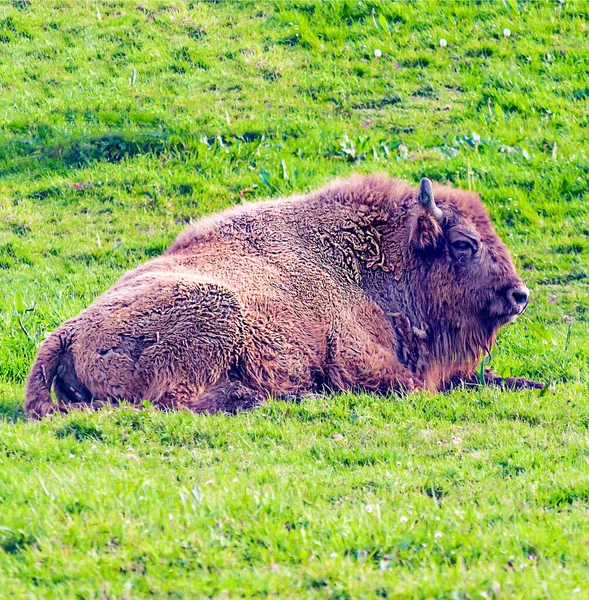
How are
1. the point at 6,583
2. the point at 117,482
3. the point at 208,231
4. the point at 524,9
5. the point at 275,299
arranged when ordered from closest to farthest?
the point at 6,583, the point at 117,482, the point at 275,299, the point at 208,231, the point at 524,9

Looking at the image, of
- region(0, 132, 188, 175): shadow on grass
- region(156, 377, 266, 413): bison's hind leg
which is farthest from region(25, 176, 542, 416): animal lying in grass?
region(0, 132, 188, 175): shadow on grass

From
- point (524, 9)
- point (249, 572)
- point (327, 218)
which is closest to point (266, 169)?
point (327, 218)

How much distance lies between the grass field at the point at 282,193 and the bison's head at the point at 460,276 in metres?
0.54

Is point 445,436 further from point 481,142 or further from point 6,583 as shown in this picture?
point 481,142

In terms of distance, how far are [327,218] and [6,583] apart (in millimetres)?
4798

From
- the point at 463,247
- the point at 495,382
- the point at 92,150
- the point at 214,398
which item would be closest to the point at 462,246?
the point at 463,247

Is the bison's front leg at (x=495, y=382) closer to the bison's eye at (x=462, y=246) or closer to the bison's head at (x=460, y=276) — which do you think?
the bison's head at (x=460, y=276)

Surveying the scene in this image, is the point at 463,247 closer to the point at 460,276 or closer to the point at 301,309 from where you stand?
the point at 460,276

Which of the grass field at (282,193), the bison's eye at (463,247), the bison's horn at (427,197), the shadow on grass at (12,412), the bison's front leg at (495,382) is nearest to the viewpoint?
the grass field at (282,193)

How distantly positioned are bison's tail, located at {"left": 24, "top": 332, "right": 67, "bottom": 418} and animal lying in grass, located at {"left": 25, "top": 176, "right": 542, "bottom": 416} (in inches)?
0.4

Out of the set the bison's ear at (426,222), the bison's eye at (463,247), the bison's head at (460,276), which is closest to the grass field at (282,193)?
the bison's head at (460,276)

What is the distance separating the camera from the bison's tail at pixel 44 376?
6.96 metres

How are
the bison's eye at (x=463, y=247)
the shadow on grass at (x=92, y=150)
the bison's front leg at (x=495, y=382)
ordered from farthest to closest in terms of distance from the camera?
the shadow on grass at (x=92, y=150), the bison's eye at (x=463, y=247), the bison's front leg at (x=495, y=382)

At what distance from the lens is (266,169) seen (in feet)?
40.8
